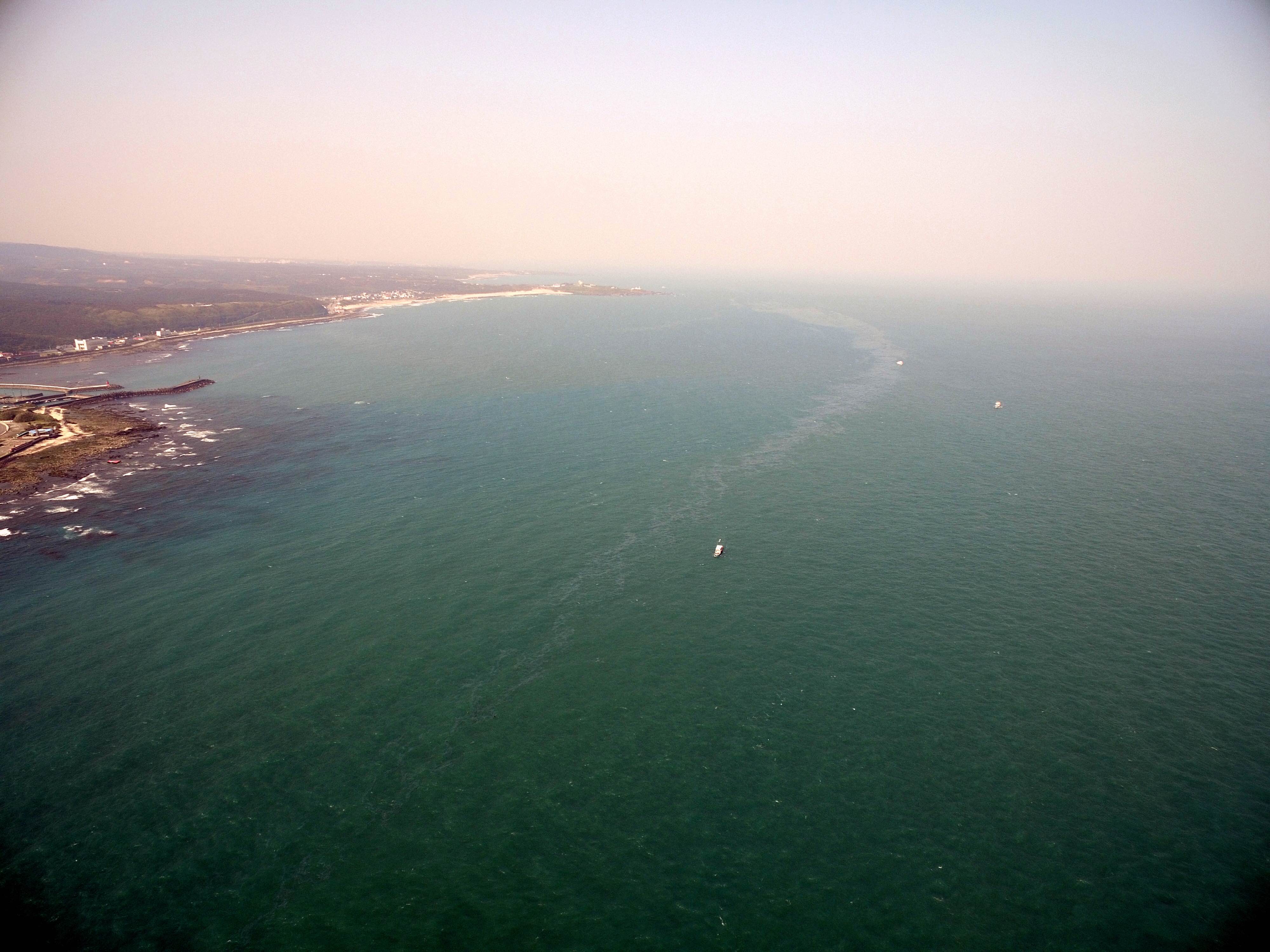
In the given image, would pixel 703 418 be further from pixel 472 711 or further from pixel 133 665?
pixel 133 665

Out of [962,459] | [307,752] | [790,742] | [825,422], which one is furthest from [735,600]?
[825,422]

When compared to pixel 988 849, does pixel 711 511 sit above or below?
above

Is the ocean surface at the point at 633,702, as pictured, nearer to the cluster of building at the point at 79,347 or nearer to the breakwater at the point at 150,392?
the breakwater at the point at 150,392

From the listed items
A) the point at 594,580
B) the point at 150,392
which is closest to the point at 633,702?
the point at 594,580

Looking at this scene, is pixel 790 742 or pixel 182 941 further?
pixel 790 742

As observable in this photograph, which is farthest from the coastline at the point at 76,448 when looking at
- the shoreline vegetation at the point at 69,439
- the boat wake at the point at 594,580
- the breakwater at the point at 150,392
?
the boat wake at the point at 594,580

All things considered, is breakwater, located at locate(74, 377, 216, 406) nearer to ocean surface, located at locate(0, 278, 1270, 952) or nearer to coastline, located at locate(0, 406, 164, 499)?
coastline, located at locate(0, 406, 164, 499)
